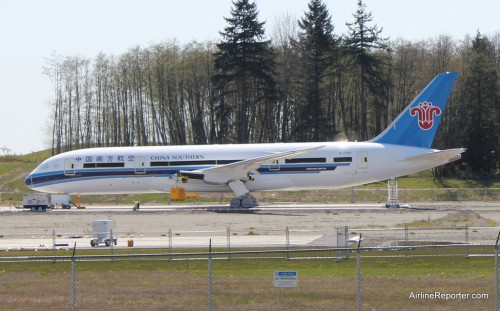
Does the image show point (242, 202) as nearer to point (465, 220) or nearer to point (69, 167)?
point (69, 167)

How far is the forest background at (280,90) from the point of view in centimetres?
7594

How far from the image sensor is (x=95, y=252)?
29203 millimetres

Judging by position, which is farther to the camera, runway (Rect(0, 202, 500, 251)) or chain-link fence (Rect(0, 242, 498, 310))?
runway (Rect(0, 202, 500, 251))

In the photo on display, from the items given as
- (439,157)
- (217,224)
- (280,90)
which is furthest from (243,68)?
(217,224)

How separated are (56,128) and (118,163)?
49.1 m

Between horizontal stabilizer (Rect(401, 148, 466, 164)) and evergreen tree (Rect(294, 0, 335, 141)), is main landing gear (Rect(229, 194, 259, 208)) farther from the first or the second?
evergreen tree (Rect(294, 0, 335, 141))

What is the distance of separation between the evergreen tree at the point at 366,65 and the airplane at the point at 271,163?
3096 centimetres

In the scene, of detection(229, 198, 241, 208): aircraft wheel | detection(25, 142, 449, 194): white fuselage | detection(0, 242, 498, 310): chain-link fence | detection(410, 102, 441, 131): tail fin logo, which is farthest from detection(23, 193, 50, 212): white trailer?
detection(0, 242, 498, 310): chain-link fence

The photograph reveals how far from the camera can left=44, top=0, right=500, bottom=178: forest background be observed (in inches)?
2990

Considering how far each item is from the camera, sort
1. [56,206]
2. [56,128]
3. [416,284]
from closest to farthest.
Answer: [416,284] → [56,206] → [56,128]

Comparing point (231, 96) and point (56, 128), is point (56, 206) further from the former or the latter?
point (56, 128)

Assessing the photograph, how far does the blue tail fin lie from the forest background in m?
20.4

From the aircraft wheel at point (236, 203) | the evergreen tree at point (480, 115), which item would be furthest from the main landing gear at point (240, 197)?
the evergreen tree at point (480, 115)

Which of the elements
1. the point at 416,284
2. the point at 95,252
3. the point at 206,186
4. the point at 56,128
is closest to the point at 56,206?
the point at 206,186
